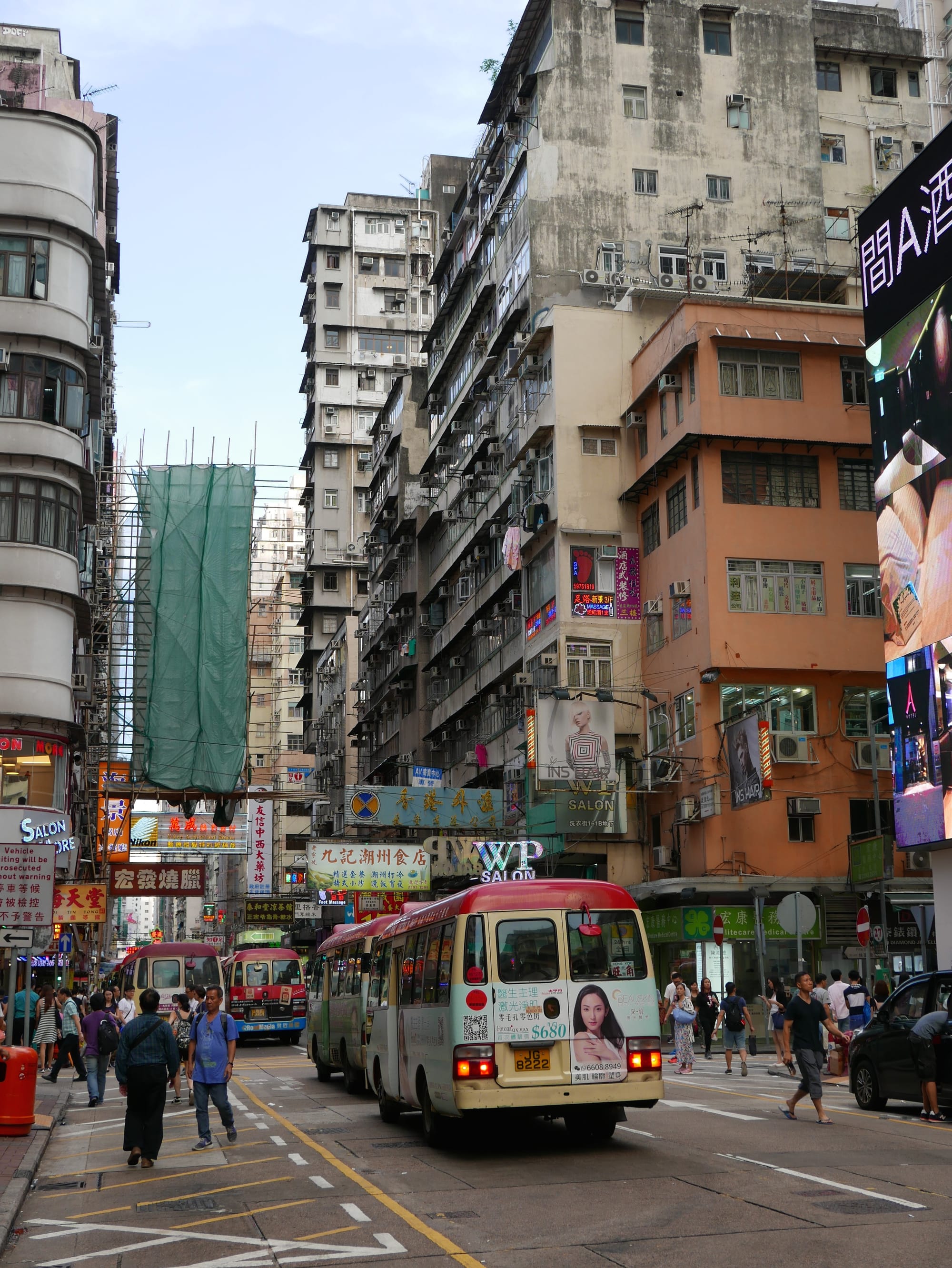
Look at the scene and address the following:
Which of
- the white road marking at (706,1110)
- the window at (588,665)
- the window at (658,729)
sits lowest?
the white road marking at (706,1110)

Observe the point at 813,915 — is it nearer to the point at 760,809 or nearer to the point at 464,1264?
the point at 760,809

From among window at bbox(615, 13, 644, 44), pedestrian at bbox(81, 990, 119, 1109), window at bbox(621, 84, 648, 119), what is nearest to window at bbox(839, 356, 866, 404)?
window at bbox(621, 84, 648, 119)

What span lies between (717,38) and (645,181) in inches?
239

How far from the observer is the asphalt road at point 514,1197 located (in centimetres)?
935

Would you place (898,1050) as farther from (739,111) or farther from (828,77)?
Result: (828,77)

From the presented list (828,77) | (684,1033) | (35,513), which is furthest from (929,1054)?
(828,77)

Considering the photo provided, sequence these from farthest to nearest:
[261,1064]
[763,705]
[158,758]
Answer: [158,758], [763,705], [261,1064]

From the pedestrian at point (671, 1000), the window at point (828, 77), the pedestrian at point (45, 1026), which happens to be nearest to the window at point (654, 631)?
the pedestrian at point (671, 1000)

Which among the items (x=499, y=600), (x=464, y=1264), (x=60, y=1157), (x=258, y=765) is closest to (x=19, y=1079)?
(x=60, y=1157)

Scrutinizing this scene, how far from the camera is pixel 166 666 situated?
45812mm

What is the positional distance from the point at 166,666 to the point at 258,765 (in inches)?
2752

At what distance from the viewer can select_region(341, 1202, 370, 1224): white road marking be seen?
421 inches

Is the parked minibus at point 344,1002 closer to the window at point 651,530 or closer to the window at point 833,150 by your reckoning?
the window at point 651,530

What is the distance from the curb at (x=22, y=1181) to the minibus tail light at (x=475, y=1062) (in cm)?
392
